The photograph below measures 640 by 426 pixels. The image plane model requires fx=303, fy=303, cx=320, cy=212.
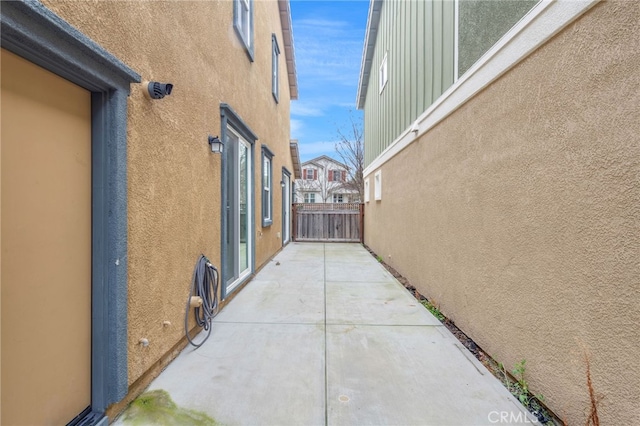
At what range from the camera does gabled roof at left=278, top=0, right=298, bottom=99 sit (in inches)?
363

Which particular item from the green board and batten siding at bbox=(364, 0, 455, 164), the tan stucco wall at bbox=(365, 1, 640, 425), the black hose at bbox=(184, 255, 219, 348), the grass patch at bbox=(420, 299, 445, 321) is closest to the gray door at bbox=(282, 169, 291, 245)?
the green board and batten siding at bbox=(364, 0, 455, 164)

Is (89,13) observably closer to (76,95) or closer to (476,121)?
(76,95)

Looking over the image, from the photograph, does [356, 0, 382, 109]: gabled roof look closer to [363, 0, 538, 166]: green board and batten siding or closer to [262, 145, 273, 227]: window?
[363, 0, 538, 166]: green board and batten siding

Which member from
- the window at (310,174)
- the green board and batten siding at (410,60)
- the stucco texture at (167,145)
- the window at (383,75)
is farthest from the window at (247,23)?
the window at (310,174)

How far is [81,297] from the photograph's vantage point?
187cm

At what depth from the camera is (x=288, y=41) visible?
10164 millimetres

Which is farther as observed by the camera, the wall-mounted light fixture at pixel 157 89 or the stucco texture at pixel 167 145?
the wall-mounted light fixture at pixel 157 89

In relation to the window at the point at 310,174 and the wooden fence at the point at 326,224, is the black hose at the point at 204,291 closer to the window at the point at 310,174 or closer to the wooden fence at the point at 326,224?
the wooden fence at the point at 326,224

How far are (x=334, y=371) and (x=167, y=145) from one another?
2391 millimetres

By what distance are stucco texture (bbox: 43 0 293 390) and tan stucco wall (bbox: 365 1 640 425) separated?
9.40 ft

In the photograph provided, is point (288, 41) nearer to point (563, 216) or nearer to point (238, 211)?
point (238, 211)

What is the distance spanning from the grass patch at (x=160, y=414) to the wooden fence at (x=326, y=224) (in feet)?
33.6

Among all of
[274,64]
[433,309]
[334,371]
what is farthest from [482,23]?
[274,64]

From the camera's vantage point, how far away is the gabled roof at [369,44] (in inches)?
348
